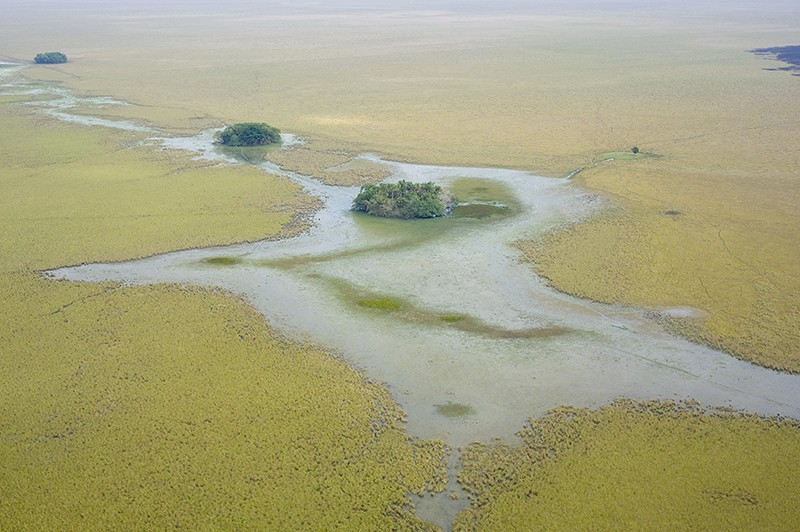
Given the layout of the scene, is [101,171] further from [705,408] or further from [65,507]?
[705,408]

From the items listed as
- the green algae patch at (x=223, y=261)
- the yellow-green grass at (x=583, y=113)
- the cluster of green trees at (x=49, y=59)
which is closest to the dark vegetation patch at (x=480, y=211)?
the yellow-green grass at (x=583, y=113)

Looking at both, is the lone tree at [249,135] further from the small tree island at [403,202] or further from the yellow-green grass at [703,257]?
the yellow-green grass at [703,257]

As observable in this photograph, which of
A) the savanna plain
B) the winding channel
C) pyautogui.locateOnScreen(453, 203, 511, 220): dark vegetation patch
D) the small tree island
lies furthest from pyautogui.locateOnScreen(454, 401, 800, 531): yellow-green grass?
the small tree island

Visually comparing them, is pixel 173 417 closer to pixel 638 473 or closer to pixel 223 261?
pixel 223 261

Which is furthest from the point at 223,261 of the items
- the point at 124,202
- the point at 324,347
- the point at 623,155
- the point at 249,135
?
the point at 623,155

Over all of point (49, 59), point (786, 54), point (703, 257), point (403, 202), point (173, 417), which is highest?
point (786, 54)

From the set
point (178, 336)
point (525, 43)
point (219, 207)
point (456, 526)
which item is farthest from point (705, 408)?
point (525, 43)

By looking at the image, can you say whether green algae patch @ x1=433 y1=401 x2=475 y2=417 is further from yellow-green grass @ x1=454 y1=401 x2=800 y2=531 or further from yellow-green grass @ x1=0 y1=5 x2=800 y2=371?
yellow-green grass @ x1=0 y1=5 x2=800 y2=371
